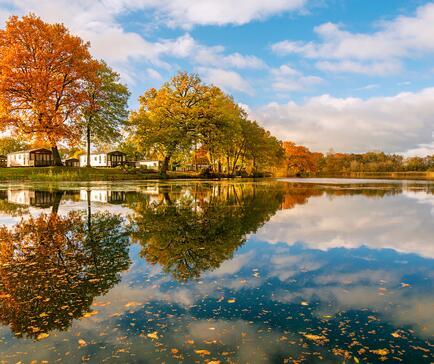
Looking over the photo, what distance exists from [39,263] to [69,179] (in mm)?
38964

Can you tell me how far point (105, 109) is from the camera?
57.7 m

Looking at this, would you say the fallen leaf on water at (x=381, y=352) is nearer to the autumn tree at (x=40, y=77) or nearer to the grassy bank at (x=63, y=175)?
the grassy bank at (x=63, y=175)

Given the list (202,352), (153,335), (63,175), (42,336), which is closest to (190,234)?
(153,335)

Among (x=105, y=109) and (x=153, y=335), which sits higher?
(x=105, y=109)

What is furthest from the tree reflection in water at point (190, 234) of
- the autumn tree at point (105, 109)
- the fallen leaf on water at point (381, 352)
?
the autumn tree at point (105, 109)

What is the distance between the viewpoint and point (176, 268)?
713 cm

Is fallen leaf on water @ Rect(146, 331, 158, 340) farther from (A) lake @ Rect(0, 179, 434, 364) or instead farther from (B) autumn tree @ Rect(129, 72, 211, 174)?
(B) autumn tree @ Rect(129, 72, 211, 174)

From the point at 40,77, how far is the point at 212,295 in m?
47.3

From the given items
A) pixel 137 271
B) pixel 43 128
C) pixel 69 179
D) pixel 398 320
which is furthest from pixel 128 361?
pixel 43 128

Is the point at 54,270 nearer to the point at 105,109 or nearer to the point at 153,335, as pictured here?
the point at 153,335

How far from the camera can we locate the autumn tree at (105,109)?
55.1 m

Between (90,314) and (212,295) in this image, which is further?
(212,295)

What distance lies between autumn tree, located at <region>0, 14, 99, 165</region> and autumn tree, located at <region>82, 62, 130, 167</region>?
526 centimetres

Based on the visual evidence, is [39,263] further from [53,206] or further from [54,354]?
[53,206]
